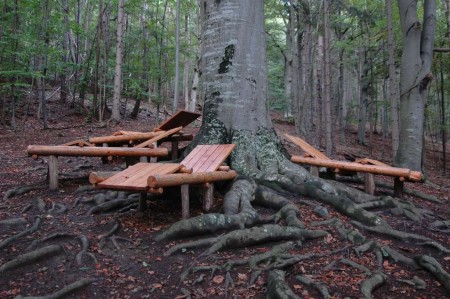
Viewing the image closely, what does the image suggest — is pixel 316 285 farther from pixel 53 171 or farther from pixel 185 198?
pixel 53 171

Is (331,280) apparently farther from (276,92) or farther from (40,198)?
(276,92)

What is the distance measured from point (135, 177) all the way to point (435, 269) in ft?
11.4

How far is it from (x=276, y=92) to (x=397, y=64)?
13.7m

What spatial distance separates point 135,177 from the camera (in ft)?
15.0

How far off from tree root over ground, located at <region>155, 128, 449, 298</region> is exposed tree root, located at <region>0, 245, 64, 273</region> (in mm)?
1154

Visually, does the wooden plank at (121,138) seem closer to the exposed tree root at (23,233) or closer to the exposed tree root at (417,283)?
the exposed tree root at (23,233)

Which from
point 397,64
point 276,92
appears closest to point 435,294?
point 397,64

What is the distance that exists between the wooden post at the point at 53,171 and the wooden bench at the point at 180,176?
1.88 m

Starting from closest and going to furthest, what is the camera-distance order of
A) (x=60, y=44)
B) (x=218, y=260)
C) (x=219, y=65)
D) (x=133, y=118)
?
(x=218, y=260) < (x=219, y=65) < (x=133, y=118) < (x=60, y=44)

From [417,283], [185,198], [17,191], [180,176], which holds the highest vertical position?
[180,176]

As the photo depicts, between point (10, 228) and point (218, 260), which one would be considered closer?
point (218, 260)

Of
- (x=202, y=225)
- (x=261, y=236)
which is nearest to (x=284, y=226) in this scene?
(x=261, y=236)

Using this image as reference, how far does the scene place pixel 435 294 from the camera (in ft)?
11.4

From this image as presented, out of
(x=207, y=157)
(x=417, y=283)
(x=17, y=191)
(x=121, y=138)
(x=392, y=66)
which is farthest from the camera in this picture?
(x=392, y=66)
